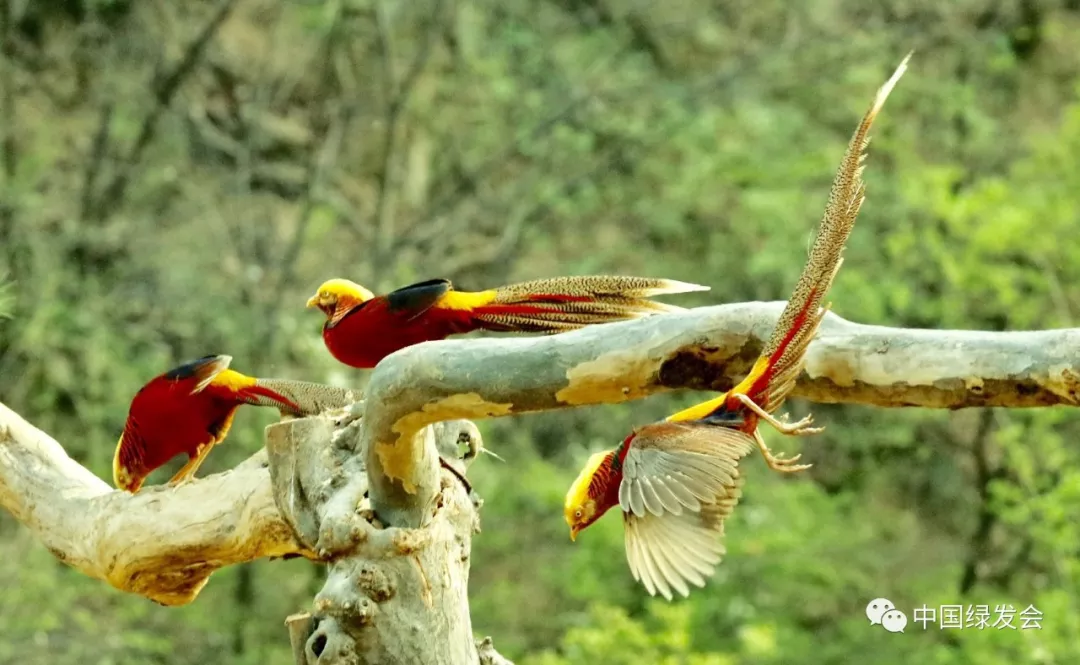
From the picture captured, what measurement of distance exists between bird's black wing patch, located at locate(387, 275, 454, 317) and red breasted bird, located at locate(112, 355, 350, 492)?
261 mm

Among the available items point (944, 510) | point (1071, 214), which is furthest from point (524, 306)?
point (944, 510)

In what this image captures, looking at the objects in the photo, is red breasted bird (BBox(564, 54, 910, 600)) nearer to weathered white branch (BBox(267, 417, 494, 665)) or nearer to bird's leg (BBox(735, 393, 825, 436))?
bird's leg (BBox(735, 393, 825, 436))

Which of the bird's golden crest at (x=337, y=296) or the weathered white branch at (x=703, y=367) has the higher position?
the weathered white branch at (x=703, y=367)

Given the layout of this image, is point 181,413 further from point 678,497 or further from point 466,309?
point 678,497

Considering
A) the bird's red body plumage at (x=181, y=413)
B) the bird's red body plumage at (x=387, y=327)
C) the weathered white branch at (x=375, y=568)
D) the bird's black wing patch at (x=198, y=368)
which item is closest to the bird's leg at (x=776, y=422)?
the weathered white branch at (x=375, y=568)

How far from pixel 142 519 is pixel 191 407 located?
27cm

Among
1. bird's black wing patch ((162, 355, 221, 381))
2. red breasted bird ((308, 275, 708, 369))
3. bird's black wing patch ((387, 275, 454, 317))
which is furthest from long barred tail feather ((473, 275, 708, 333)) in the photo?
bird's black wing patch ((162, 355, 221, 381))

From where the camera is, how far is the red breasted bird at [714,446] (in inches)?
72.7

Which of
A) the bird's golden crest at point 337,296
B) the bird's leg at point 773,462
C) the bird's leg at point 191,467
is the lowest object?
the bird's leg at point 191,467

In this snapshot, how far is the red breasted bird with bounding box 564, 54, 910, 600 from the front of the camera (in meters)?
1.85

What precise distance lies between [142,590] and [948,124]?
19.6 feet

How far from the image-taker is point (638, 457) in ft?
6.61

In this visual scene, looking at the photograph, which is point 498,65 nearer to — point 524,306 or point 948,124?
point 948,124

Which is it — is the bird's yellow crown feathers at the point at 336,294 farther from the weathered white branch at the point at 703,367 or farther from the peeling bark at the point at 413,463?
the weathered white branch at the point at 703,367
